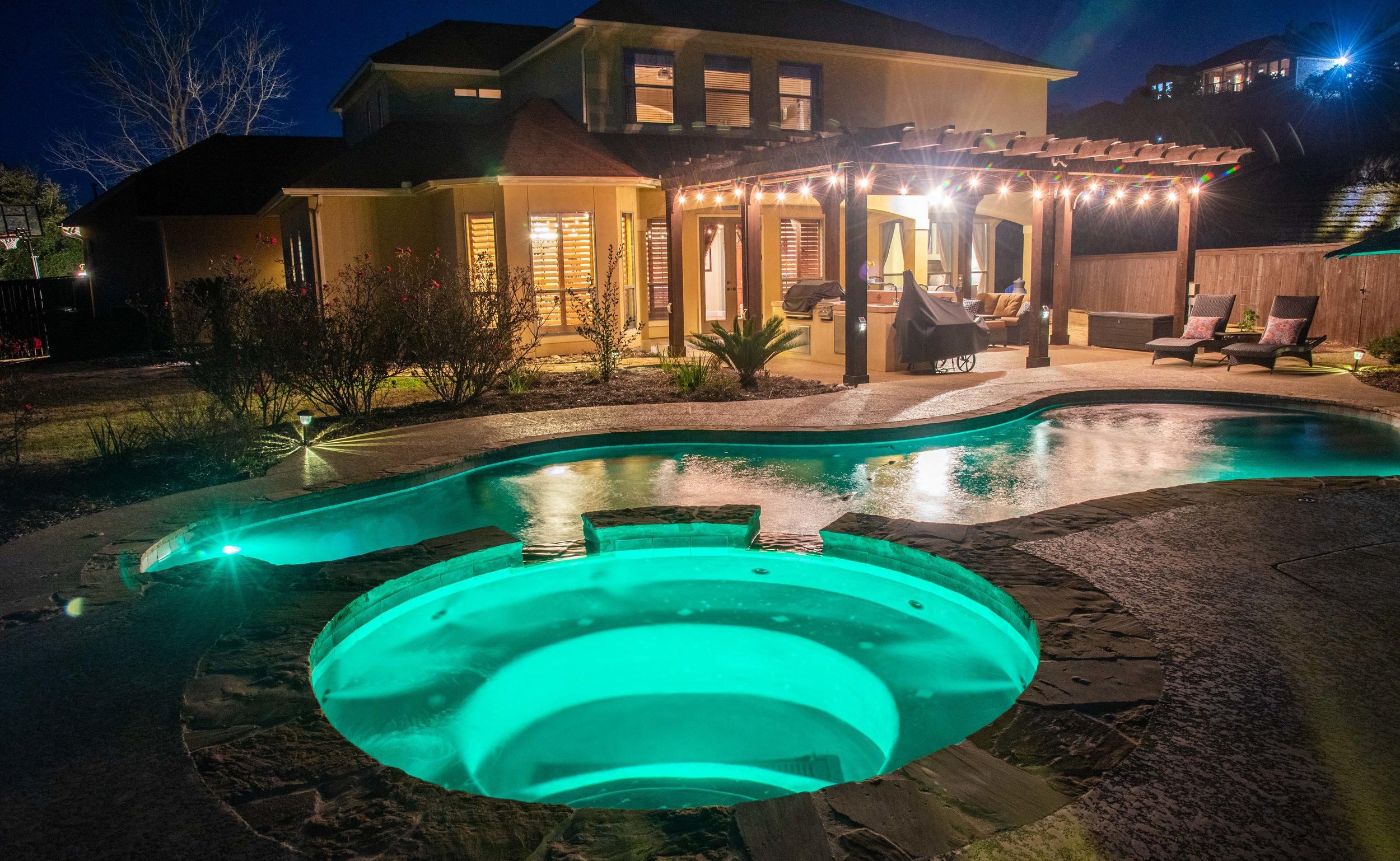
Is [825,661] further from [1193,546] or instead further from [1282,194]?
[1282,194]

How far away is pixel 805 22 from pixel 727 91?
2710 mm

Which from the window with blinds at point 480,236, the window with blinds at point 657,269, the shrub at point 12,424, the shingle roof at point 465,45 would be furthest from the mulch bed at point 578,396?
the shingle roof at point 465,45

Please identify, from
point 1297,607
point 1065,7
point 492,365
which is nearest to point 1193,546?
point 1297,607

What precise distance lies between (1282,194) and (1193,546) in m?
21.9

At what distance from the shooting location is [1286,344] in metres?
12.7

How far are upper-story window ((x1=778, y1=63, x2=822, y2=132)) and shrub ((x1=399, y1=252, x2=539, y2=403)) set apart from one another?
989cm

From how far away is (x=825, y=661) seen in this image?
16.4 ft

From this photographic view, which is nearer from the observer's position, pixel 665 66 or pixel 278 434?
pixel 278 434

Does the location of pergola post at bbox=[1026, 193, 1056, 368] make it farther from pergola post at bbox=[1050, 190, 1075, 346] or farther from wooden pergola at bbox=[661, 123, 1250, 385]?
pergola post at bbox=[1050, 190, 1075, 346]

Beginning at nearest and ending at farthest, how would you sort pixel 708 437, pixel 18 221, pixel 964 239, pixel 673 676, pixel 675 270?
1. pixel 673 676
2. pixel 708 437
3. pixel 675 270
4. pixel 964 239
5. pixel 18 221

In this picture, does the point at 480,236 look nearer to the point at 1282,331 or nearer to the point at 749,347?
the point at 749,347

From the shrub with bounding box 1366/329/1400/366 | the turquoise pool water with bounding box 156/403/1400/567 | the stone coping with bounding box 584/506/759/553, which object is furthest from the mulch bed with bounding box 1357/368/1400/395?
the stone coping with bounding box 584/506/759/553

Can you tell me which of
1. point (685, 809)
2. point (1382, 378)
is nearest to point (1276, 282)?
point (1382, 378)

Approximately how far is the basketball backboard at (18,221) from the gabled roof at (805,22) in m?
15.9
